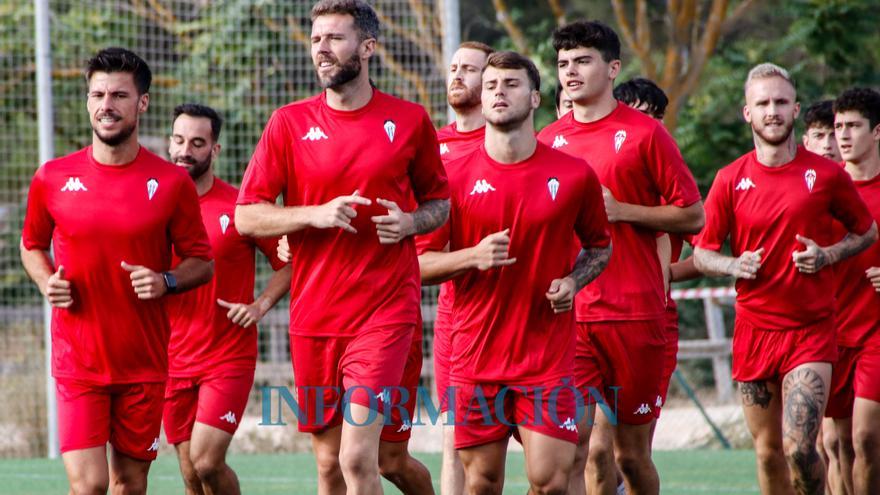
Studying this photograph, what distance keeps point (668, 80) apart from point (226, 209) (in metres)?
12.5

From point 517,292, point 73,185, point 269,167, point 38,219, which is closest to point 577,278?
point 517,292

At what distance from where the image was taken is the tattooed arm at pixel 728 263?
8.92 m

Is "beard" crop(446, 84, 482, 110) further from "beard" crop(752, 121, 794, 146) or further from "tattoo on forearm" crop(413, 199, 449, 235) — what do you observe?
"tattoo on forearm" crop(413, 199, 449, 235)

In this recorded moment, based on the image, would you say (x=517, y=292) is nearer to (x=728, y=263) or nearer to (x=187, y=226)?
(x=187, y=226)

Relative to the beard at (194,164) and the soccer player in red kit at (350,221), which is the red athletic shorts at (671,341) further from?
the beard at (194,164)

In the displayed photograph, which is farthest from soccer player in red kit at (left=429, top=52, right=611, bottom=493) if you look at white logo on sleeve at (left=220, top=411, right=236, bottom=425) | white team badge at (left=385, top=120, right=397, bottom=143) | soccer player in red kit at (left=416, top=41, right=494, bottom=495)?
white logo on sleeve at (left=220, top=411, right=236, bottom=425)

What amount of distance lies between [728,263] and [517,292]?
2.04 metres

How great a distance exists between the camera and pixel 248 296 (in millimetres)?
9727

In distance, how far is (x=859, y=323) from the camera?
32.3 ft

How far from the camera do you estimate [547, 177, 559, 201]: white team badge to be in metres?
7.56

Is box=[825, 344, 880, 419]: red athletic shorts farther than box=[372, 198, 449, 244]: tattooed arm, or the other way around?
box=[825, 344, 880, 419]: red athletic shorts

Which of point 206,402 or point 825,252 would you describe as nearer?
point 825,252

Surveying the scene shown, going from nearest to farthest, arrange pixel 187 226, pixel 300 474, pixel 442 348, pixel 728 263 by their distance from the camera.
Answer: pixel 187 226 → pixel 442 348 → pixel 728 263 → pixel 300 474

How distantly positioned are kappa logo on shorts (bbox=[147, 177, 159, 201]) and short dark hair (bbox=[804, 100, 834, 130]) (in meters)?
4.91
